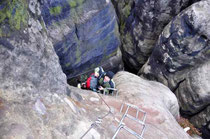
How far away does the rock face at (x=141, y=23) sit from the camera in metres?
14.7

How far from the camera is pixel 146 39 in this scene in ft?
54.1

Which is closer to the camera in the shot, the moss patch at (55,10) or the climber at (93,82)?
the moss patch at (55,10)

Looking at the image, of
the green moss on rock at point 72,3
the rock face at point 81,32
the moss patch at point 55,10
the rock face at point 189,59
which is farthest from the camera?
the rock face at point 189,59

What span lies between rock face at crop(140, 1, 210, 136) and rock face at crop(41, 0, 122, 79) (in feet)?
14.3

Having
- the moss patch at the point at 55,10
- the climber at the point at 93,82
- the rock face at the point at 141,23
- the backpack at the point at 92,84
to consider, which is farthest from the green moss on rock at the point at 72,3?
the rock face at the point at 141,23

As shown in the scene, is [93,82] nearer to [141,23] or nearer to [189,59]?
[189,59]

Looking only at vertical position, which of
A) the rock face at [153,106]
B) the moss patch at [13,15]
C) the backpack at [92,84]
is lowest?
the rock face at [153,106]

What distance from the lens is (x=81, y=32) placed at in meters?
11.0

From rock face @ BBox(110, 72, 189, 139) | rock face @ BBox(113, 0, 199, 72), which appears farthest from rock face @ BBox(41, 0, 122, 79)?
rock face @ BBox(113, 0, 199, 72)

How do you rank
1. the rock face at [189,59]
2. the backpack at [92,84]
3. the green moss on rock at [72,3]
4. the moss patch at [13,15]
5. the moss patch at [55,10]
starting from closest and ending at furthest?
the moss patch at [13,15], the moss patch at [55,10], the green moss on rock at [72,3], the backpack at [92,84], the rock face at [189,59]

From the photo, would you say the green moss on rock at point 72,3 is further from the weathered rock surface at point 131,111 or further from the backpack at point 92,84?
the weathered rock surface at point 131,111

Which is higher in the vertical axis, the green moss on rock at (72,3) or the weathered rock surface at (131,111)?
the green moss on rock at (72,3)

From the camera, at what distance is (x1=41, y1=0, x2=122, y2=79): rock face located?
9.63 meters

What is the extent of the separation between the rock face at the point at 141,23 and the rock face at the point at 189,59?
177cm
